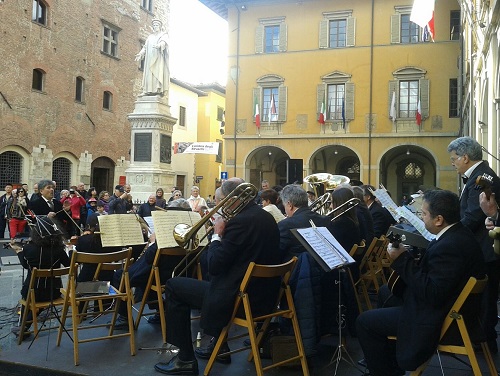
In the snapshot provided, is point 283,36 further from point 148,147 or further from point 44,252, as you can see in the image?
point 44,252

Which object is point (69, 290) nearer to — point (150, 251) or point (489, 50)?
point (150, 251)

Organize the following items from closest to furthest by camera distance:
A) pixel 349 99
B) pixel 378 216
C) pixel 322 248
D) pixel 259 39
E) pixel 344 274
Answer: pixel 322 248, pixel 344 274, pixel 378 216, pixel 349 99, pixel 259 39

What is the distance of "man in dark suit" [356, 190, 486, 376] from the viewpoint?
3.03 m

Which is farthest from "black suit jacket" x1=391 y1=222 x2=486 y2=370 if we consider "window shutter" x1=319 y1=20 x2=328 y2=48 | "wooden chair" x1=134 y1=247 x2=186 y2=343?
"window shutter" x1=319 y1=20 x2=328 y2=48

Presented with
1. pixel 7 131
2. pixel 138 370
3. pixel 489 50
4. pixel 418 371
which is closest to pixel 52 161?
pixel 7 131

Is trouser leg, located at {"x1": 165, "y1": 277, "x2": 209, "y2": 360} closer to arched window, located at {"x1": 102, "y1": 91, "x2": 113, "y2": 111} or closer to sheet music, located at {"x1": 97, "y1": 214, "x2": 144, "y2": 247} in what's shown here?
sheet music, located at {"x1": 97, "y1": 214, "x2": 144, "y2": 247}

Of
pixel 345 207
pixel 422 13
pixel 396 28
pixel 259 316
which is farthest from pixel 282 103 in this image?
pixel 259 316

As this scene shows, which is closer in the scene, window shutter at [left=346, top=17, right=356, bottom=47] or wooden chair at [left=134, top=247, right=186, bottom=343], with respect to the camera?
wooden chair at [left=134, top=247, right=186, bottom=343]

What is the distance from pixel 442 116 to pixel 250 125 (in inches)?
342

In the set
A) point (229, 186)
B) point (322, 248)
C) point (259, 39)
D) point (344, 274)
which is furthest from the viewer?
point (259, 39)

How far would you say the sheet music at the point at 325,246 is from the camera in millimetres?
3664

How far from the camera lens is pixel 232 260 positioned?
3877 mm

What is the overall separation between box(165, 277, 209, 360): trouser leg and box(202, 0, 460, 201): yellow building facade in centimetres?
1997

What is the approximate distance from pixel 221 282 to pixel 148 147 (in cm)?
1058
